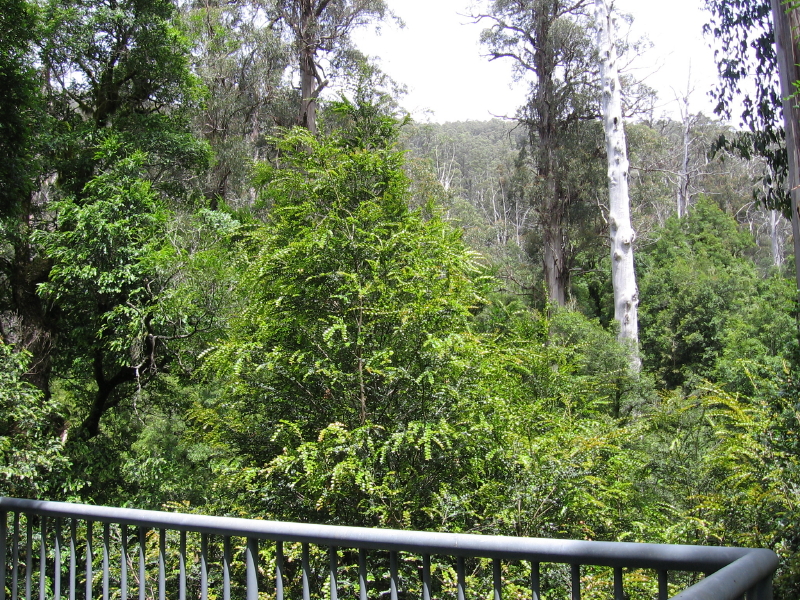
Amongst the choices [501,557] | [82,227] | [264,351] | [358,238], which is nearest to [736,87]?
[358,238]

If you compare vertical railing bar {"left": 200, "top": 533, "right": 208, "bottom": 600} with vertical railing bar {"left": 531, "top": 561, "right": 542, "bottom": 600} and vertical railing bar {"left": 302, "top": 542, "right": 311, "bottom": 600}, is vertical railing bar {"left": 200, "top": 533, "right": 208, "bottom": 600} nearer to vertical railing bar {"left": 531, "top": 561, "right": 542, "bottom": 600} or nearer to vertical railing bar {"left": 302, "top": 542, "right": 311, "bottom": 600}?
vertical railing bar {"left": 302, "top": 542, "right": 311, "bottom": 600}

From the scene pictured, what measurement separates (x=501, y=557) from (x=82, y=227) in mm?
10768

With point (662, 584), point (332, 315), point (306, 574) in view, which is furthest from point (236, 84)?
point (662, 584)

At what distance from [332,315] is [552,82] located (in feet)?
60.3

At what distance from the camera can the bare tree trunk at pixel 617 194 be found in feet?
50.3

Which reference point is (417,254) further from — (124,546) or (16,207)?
(16,207)

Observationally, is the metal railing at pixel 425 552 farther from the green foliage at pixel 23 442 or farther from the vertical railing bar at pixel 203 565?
the green foliage at pixel 23 442

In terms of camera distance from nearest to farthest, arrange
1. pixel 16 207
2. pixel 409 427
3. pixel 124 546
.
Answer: pixel 124 546 < pixel 409 427 < pixel 16 207

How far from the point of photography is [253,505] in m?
6.04

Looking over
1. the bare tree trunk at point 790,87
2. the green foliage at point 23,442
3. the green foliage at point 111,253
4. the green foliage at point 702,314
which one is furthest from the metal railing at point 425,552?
the green foliage at point 702,314

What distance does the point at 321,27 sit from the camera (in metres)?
18.3

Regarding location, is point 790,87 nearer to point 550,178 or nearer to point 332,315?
point 332,315

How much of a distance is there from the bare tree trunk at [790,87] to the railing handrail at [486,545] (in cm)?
512

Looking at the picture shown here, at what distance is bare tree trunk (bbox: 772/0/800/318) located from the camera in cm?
553
